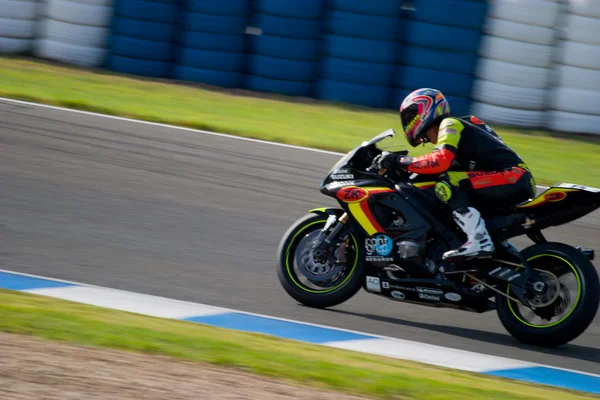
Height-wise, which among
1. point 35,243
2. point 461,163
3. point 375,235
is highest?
point 461,163

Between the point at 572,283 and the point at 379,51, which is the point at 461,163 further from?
the point at 379,51

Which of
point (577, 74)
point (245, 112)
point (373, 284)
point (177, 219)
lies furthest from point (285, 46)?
point (373, 284)

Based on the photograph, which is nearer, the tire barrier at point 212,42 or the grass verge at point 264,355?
the grass verge at point 264,355

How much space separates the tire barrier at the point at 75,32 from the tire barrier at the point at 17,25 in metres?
0.17

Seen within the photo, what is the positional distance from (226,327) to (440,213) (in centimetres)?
170

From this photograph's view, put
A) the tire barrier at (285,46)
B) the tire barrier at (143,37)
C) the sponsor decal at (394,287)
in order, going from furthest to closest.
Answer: the tire barrier at (143,37) → the tire barrier at (285,46) → the sponsor decal at (394,287)

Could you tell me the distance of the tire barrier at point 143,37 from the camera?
51.7 feet

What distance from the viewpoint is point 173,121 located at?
1302 cm

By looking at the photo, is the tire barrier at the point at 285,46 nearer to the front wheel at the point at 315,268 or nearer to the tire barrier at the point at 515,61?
the tire barrier at the point at 515,61

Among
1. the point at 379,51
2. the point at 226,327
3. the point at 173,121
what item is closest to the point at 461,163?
the point at 226,327

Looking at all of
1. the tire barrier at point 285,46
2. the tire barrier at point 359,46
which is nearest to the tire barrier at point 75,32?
the tire barrier at point 359,46

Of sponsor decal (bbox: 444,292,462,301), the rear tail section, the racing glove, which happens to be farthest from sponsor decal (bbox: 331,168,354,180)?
the rear tail section

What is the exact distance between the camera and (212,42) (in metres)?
15.7

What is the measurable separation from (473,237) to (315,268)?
116 centimetres
